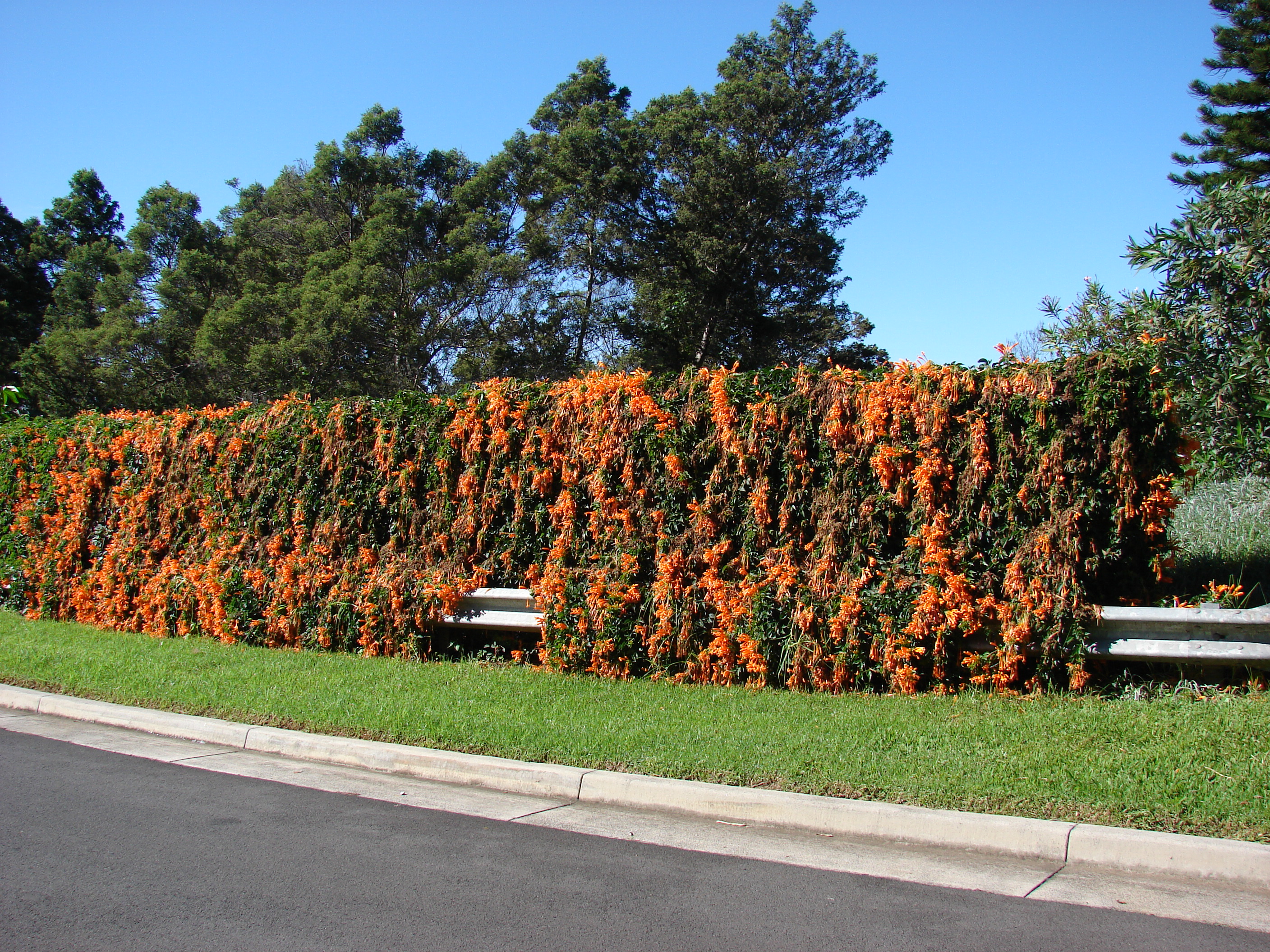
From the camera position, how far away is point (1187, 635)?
6777mm

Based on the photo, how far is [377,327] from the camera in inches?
1319

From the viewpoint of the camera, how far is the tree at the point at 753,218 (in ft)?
110

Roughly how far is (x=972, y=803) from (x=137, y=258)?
4350cm

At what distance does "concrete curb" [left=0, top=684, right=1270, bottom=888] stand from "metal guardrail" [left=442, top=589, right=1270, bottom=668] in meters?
2.53

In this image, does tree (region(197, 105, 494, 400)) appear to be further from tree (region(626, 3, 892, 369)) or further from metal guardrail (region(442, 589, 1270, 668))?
metal guardrail (region(442, 589, 1270, 668))

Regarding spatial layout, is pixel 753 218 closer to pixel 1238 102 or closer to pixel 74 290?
pixel 1238 102

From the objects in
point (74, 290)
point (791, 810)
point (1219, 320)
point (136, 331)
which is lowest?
point (791, 810)

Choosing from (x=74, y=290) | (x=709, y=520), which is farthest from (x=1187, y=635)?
(x=74, y=290)

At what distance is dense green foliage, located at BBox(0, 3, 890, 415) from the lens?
1309 inches

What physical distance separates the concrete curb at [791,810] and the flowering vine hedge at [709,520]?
2353 mm

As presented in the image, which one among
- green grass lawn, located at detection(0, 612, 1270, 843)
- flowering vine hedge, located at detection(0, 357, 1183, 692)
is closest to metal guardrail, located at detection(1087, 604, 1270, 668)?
flowering vine hedge, located at detection(0, 357, 1183, 692)

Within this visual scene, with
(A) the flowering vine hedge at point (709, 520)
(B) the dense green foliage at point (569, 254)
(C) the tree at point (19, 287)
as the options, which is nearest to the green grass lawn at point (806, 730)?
(A) the flowering vine hedge at point (709, 520)

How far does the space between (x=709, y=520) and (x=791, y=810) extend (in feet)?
11.4

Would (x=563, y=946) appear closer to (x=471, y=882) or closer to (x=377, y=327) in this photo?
(x=471, y=882)
